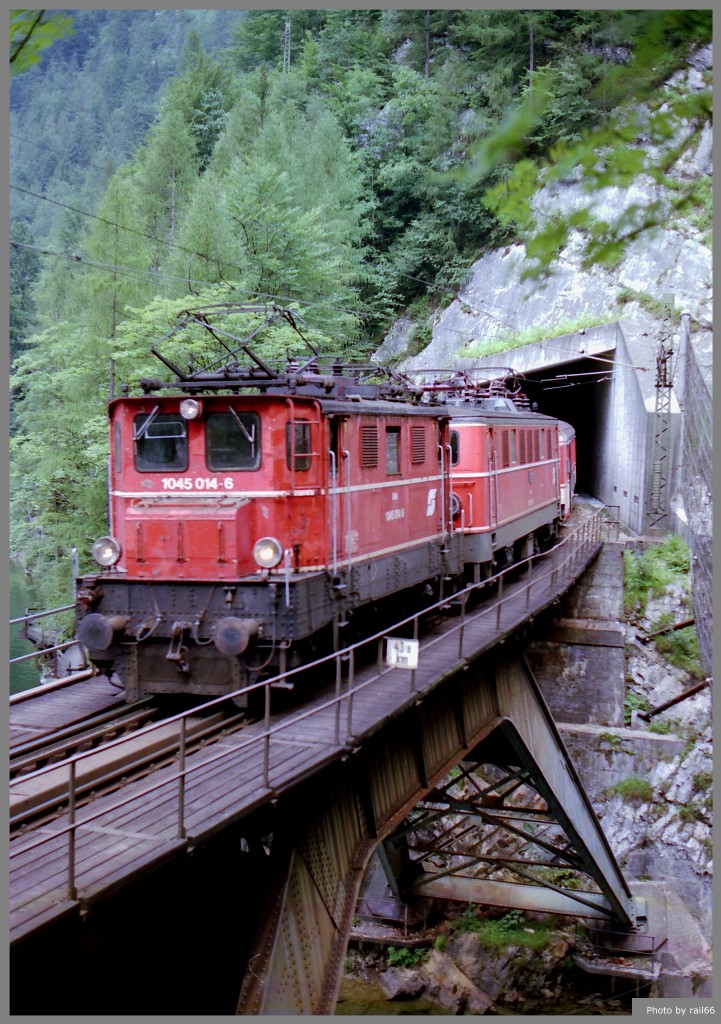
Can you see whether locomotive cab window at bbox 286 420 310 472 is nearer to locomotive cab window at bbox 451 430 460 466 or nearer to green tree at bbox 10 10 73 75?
green tree at bbox 10 10 73 75

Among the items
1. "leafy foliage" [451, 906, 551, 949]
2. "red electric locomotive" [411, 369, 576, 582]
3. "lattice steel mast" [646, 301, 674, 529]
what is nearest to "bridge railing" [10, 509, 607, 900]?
"red electric locomotive" [411, 369, 576, 582]

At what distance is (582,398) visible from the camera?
120 feet

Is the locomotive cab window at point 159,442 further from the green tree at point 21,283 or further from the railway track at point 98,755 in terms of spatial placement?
the green tree at point 21,283

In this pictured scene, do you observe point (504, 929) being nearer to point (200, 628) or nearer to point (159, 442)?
point (200, 628)

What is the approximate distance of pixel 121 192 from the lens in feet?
87.8

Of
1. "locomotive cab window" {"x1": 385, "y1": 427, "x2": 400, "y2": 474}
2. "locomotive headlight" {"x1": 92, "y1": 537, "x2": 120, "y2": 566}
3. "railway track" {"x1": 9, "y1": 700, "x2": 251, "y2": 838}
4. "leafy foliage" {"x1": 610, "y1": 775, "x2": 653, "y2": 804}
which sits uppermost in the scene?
"locomotive cab window" {"x1": 385, "y1": 427, "x2": 400, "y2": 474}

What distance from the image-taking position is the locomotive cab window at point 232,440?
9.66 m

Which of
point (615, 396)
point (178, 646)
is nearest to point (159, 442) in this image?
point (178, 646)

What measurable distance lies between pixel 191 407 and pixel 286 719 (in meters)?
3.68

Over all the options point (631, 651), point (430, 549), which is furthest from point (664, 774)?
point (430, 549)

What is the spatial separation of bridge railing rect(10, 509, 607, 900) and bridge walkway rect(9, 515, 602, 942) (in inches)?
0.9

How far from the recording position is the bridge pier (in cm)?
710

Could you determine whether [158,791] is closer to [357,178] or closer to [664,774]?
[664,774]

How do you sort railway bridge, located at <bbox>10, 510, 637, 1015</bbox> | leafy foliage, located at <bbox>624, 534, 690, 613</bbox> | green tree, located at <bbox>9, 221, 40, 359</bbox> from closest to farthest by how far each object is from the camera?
1. railway bridge, located at <bbox>10, 510, 637, 1015</bbox>
2. leafy foliage, located at <bbox>624, 534, 690, 613</bbox>
3. green tree, located at <bbox>9, 221, 40, 359</bbox>
